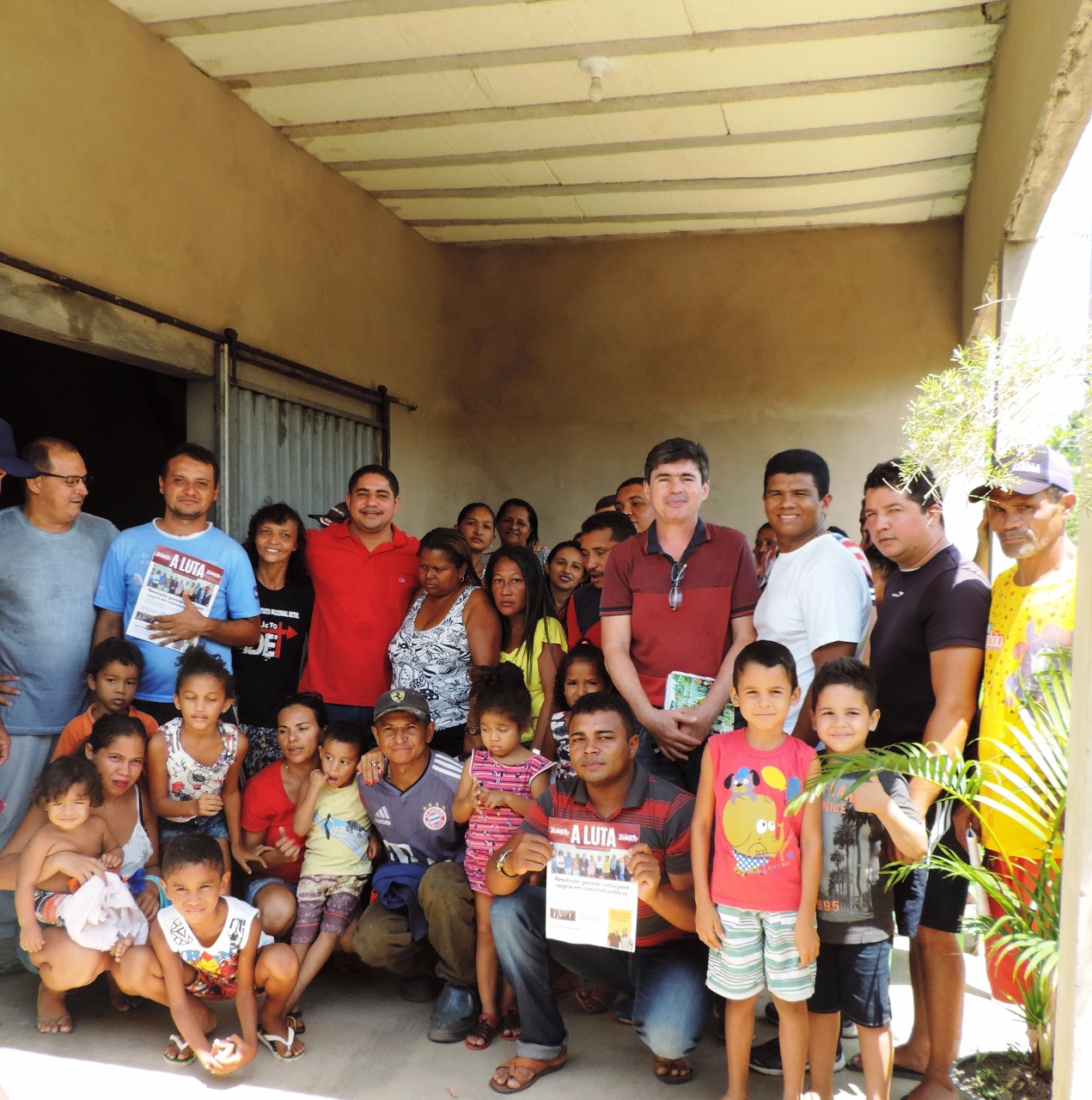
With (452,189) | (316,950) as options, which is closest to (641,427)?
(452,189)

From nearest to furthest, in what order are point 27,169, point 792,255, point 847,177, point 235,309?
point 27,169, point 235,309, point 847,177, point 792,255

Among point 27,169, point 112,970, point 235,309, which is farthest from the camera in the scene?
point 235,309

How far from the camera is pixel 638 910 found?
279 cm

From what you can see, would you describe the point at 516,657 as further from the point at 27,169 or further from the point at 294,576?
the point at 27,169

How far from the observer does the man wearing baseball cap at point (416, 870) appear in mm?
3143

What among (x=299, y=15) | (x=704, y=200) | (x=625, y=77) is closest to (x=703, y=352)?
(x=704, y=200)

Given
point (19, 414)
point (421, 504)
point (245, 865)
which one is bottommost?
point (245, 865)

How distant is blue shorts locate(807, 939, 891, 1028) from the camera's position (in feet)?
8.04

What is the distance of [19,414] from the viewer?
19.2 ft

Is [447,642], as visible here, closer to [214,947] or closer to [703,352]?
[214,947]

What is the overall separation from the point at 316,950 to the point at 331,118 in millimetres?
3819

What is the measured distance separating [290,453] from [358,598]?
1647 mm

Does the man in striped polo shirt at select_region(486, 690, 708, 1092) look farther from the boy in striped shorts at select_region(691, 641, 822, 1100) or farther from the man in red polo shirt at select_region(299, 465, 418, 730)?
the man in red polo shirt at select_region(299, 465, 418, 730)

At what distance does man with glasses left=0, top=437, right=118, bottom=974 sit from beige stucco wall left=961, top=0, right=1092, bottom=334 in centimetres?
314
